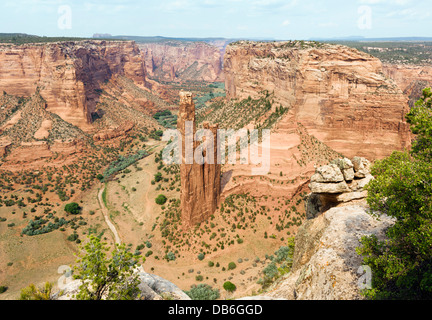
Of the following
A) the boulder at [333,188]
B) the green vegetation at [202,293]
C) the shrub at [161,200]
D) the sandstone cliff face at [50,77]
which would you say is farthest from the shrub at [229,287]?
the sandstone cliff face at [50,77]

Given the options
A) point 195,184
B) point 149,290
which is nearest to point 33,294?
point 149,290

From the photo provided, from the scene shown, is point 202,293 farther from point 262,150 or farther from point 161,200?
point 262,150

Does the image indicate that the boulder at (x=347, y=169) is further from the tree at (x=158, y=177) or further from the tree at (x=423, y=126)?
the tree at (x=158, y=177)

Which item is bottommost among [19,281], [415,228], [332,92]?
[19,281]
